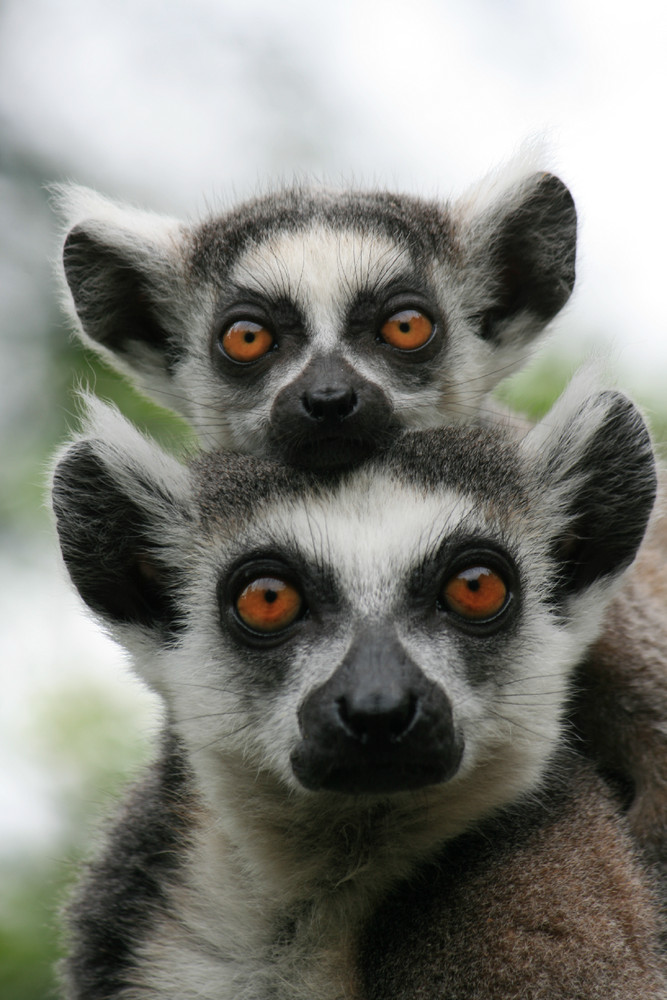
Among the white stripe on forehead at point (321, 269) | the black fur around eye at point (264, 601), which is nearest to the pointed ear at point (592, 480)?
the black fur around eye at point (264, 601)

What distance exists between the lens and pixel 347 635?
313 cm

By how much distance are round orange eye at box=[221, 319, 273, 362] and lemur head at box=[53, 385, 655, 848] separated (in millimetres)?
745

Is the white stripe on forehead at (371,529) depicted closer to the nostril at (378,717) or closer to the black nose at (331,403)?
the black nose at (331,403)

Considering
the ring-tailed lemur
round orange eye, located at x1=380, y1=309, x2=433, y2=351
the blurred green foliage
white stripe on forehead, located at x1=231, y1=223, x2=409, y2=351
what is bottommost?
the blurred green foliage

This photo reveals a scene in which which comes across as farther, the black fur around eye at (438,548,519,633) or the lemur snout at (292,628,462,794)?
the black fur around eye at (438,548,519,633)

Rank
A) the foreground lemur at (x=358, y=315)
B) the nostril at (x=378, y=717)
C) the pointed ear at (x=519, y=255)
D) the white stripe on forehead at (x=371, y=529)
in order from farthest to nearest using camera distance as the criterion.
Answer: the pointed ear at (x=519, y=255) < the foreground lemur at (x=358, y=315) < the white stripe on forehead at (x=371, y=529) < the nostril at (x=378, y=717)

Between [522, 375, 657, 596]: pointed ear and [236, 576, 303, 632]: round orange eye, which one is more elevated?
[522, 375, 657, 596]: pointed ear

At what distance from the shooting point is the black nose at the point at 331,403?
373cm

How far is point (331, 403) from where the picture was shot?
3.73 metres

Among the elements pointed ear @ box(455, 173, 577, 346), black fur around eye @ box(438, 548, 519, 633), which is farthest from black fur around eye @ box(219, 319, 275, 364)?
black fur around eye @ box(438, 548, 519, 633)

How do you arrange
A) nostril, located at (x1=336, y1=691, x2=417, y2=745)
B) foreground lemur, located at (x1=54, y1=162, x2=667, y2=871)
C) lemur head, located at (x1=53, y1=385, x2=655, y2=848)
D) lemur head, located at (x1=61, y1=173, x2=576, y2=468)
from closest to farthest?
1. nostril, located at (x1=336, y1=691, x2=417, y2=745)
2. lemur head, located at (x1=53, y1=385, x2=655, y2=848)
3. foreground lemur, located at (x1=54, y1=162, x2=667, y2=871)
4. lemur head, located at (x1=61, y1=173, x2=576, y2=468)

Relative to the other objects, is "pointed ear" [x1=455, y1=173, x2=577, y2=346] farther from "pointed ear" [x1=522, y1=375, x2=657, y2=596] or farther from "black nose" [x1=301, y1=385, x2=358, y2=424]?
"black nose" [x1=301, y1=385, x2=358, y2=424]

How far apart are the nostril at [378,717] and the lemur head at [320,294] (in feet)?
5.05

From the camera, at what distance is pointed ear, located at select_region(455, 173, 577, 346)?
483 centimetres
